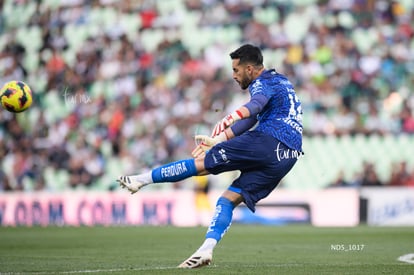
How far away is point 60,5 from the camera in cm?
2973

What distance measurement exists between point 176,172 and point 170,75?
18.0 metres

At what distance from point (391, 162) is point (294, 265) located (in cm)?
1376

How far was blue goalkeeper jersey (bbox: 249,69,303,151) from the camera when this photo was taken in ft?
29.0

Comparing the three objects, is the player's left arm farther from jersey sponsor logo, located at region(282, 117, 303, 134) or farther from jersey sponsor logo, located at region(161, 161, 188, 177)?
jersey sponsor logo, located at region(161, 161, 188, 177)

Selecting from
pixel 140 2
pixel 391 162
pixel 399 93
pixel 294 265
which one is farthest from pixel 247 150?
pixel 140 2

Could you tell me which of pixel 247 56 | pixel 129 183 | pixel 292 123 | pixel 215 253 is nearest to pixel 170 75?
pixel 215 253

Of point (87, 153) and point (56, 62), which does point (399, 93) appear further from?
point (56, 62)

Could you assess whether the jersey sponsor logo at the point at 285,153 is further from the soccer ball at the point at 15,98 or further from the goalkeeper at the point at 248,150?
the soccer ball at the point at 15,98

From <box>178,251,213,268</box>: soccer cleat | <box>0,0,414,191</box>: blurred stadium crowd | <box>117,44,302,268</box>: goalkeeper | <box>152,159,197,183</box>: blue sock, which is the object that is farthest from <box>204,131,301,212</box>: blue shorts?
<box>0,0,414,191</box>: blurred stadium crowd

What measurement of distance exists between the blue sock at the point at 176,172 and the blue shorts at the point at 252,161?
156 millimetres

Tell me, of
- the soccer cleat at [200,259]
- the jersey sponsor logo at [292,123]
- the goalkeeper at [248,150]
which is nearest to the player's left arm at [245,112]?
the goalkeeper at [248,150]

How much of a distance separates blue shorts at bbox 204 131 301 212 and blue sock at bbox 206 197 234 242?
0.18 metres

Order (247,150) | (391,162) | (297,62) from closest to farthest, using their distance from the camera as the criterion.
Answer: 1. (247,150)
2. (391,162)
3. (297,62)

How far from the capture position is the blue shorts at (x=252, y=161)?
28.7 feet
